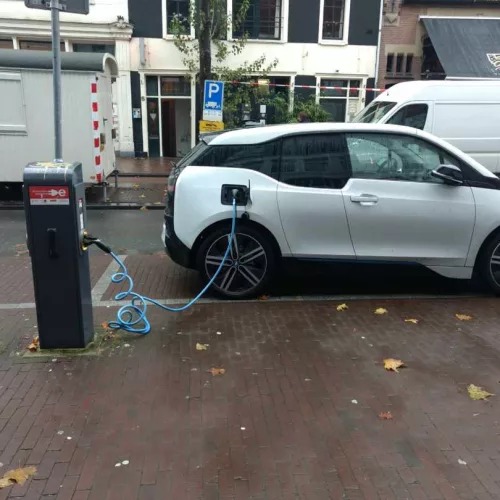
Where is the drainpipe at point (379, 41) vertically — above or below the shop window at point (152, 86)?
above

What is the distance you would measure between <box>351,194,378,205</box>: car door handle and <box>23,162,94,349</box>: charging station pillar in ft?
8.42

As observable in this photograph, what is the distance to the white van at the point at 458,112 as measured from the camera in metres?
9.85

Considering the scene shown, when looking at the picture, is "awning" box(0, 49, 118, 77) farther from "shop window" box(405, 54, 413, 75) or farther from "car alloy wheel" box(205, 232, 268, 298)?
"shop window" box(405, 54, 413, 75)

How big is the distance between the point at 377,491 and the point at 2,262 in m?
5.77

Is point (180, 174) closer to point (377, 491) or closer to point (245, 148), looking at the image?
point (245, 148)

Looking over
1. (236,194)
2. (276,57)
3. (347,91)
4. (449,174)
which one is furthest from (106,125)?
(347,91)

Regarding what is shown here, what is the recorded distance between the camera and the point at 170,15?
18422mm

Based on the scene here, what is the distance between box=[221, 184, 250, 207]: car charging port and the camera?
16.5 feet

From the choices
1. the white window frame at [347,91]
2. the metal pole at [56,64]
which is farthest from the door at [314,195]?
the white window frame at [347,91]

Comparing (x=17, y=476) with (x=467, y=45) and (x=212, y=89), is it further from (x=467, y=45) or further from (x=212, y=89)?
(x=467, y=45)

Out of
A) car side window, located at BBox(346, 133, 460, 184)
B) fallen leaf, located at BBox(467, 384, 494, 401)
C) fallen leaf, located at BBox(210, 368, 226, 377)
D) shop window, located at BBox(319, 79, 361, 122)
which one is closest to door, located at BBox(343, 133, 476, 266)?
car side window, located at BBox(346, 133, 460, 184)

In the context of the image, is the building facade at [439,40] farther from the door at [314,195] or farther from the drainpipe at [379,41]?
the door at [314,195]

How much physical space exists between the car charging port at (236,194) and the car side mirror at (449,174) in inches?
71.5

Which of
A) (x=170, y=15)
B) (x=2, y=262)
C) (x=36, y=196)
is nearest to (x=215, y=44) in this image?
(x=170, y=15)
